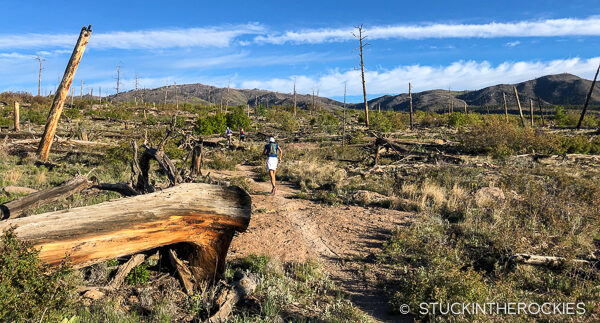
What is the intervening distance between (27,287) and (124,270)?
145 centimetres

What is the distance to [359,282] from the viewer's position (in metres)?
5.08

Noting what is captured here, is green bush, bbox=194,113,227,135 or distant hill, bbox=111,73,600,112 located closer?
green bush, bbox=194,113,227,135

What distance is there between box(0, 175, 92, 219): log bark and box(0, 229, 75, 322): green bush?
119cm

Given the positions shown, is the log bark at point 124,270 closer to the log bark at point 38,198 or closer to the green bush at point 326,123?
the log bark at point 38,198

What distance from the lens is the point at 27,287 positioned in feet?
9.71

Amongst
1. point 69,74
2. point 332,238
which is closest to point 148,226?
point 332,238

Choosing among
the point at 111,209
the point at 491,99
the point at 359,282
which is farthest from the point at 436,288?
the point at 491,99

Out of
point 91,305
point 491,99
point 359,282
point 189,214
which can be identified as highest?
point 491,99

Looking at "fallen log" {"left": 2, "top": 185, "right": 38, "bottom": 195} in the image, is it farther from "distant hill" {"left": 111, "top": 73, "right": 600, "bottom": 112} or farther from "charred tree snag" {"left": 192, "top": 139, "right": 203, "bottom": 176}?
"distant hill" {"left": 111, "top": 73, "right": 600, "bottom": 112}

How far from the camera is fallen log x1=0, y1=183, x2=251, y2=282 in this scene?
3355mm

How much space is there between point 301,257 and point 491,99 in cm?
17439

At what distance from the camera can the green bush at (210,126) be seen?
1062 inches

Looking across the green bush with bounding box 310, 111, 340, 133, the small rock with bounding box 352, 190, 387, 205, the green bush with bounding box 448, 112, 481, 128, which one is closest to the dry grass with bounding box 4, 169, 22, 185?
the small rock with bounding box 352, 190, 387, 205

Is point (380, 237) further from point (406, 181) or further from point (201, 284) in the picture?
point (406, 181)
